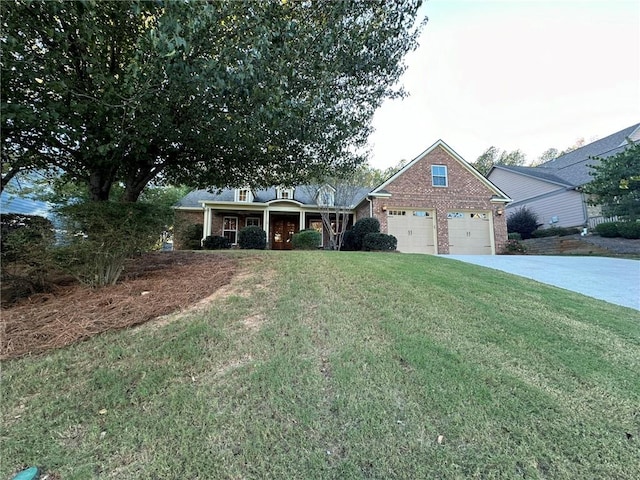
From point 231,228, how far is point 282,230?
306 centimetres

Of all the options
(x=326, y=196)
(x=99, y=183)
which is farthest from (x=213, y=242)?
(x=99, y=183)

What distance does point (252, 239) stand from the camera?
14.8 m

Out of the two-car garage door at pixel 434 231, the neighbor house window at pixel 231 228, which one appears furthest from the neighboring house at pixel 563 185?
the neighbor house window at pixel 231 228

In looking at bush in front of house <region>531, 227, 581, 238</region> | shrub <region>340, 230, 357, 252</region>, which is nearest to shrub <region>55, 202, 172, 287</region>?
shrub <region>340, 230, 357, 252</region>

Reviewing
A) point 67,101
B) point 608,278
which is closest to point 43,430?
point 67,101

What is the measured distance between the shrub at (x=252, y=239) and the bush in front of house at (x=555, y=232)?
15.8 metres

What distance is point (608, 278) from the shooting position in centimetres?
739

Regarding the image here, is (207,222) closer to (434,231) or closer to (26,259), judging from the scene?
(434,231)

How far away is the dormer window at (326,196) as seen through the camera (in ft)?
48.8

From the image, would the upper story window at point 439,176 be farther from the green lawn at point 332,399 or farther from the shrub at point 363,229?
the green lawn at point 332,399

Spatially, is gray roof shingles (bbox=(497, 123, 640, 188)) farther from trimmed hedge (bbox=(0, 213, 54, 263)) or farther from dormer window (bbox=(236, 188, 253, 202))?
trimmed hedge (bbox=(0, 213, 54, 263))

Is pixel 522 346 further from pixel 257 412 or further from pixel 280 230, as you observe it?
pixel 280 230

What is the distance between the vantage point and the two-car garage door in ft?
47.7

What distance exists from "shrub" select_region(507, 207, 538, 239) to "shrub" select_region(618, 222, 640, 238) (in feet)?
15.9
